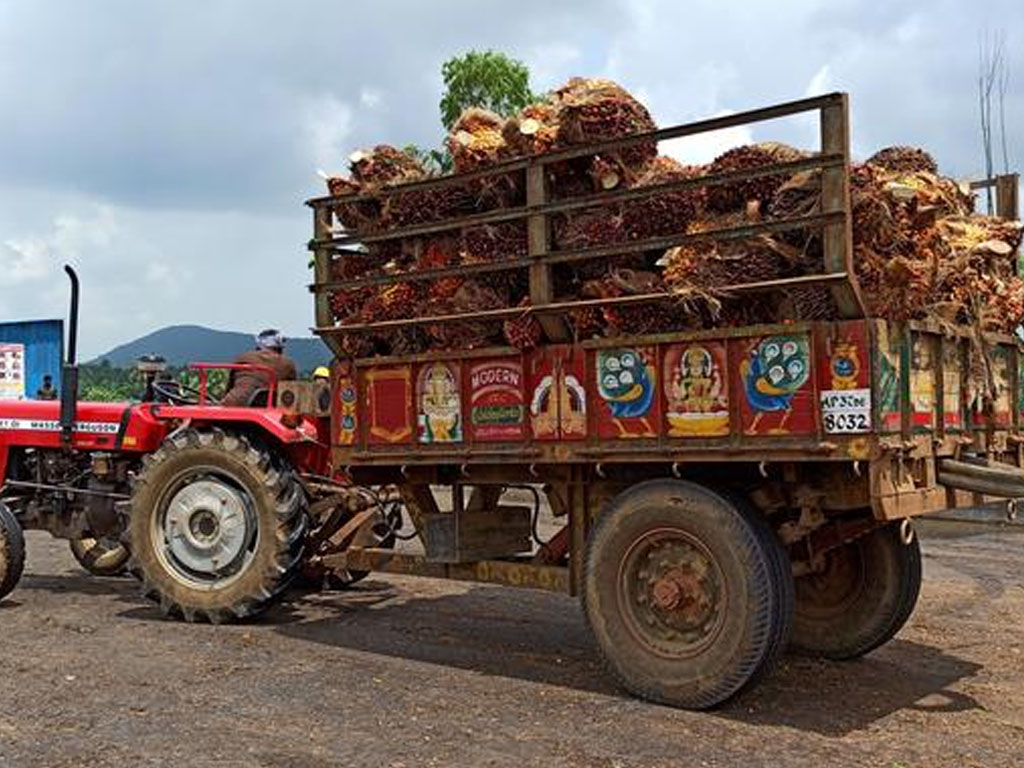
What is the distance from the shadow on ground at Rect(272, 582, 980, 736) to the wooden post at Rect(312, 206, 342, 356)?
2.01 meters

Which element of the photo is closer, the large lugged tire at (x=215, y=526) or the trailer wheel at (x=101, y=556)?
the large lugged tire at (x=215, y=526)

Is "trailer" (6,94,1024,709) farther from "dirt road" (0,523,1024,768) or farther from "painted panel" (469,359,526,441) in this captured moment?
"dirt road" (0,523,1024,768)

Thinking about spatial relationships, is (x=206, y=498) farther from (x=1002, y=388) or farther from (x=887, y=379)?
(x=1002, y=388)

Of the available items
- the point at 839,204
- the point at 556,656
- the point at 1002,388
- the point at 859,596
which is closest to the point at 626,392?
the point at 839,204

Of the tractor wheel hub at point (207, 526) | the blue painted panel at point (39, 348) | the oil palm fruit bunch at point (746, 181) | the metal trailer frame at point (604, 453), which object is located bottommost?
the tractor wheel hub at point (207, 526)

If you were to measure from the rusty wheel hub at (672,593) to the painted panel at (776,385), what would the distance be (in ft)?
2.49

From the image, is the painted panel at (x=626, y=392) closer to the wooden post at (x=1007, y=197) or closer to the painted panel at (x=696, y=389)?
the painted panel at (x=696, y=389)

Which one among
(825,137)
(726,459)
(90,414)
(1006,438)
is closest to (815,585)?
(1006,438)

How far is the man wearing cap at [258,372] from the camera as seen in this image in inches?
355

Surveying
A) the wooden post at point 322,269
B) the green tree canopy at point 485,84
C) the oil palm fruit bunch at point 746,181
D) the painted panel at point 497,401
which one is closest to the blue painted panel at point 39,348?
the green tree canopy at point 485,84

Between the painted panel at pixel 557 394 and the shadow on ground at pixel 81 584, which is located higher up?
the painted panel at pixel 557 394

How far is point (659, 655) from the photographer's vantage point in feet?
20.5

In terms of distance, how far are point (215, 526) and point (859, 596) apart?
4.40 meters

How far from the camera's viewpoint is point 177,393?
9805mm
